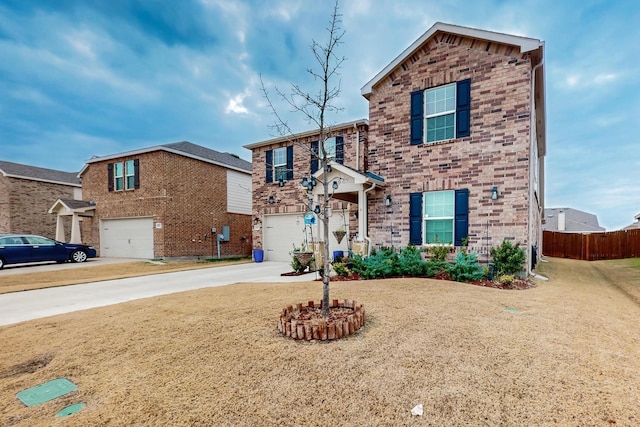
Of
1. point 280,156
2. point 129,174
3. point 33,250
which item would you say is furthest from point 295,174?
point 33,250

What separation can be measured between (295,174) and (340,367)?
35.1 feet

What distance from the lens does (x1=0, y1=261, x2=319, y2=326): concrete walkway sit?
5.27 metres

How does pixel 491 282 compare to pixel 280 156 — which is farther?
pixel 280 156

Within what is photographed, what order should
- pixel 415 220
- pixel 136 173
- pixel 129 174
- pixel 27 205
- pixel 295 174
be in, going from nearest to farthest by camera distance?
pixel 415 220, pixel 295 174, pixel 136 173, pixel 129 174, pixel 27 205

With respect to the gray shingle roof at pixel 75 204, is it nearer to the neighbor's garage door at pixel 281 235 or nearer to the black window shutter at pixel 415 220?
the neighbor's garage door at pixel 281 235

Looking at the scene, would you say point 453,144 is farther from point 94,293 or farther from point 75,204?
point 75,204

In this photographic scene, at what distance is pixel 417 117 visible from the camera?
905cm

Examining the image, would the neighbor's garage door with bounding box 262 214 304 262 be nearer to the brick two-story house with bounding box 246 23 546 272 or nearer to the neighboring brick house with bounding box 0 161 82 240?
the brick two-story house with bounding box 246 23 546 272

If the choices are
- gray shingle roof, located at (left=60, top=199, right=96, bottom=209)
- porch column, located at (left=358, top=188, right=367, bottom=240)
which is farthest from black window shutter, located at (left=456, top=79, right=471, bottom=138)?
gray shingle roof, located at (left=60, top=199, right=96, bottom=209)

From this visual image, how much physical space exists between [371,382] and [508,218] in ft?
23.1

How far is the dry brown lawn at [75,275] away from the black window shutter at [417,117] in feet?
30.5

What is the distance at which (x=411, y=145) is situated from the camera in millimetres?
9156

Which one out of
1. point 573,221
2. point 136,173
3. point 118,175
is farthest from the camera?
point 573,221

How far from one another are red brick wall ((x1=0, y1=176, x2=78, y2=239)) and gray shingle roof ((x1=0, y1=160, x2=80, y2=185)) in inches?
11.6
